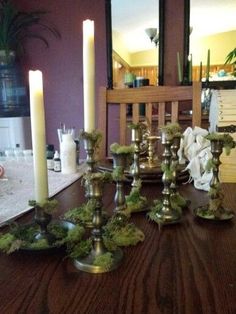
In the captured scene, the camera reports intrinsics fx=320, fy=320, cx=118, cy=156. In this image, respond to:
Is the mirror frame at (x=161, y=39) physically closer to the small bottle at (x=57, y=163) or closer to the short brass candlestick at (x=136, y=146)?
the small bottle at (x=57, y=163)

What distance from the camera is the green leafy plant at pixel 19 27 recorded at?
8.19 ft

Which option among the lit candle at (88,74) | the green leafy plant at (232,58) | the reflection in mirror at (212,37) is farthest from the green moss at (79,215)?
the green leafy plant at (232,58)

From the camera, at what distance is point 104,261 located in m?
0.45

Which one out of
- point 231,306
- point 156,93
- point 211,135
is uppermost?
point 156,93

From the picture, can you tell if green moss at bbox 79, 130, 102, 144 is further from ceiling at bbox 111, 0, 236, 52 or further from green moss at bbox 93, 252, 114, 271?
ceiling at bbox 111, 0, 236, 52

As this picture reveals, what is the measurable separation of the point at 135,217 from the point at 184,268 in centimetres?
22

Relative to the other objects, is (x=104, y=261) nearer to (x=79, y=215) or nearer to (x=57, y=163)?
(x=79, y=215)

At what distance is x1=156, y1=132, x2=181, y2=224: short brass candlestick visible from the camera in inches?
24.5

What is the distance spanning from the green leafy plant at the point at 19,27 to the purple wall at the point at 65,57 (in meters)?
0.05

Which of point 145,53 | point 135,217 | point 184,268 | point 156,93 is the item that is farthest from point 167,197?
point 145,53

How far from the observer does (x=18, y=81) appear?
262 cm

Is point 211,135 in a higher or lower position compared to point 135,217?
higher

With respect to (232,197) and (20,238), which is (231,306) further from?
(232,197)

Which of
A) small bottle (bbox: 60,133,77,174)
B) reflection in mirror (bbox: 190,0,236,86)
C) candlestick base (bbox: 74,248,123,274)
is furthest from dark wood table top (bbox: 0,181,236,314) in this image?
reflection in mirror (bbox: 190,0,236,86)
